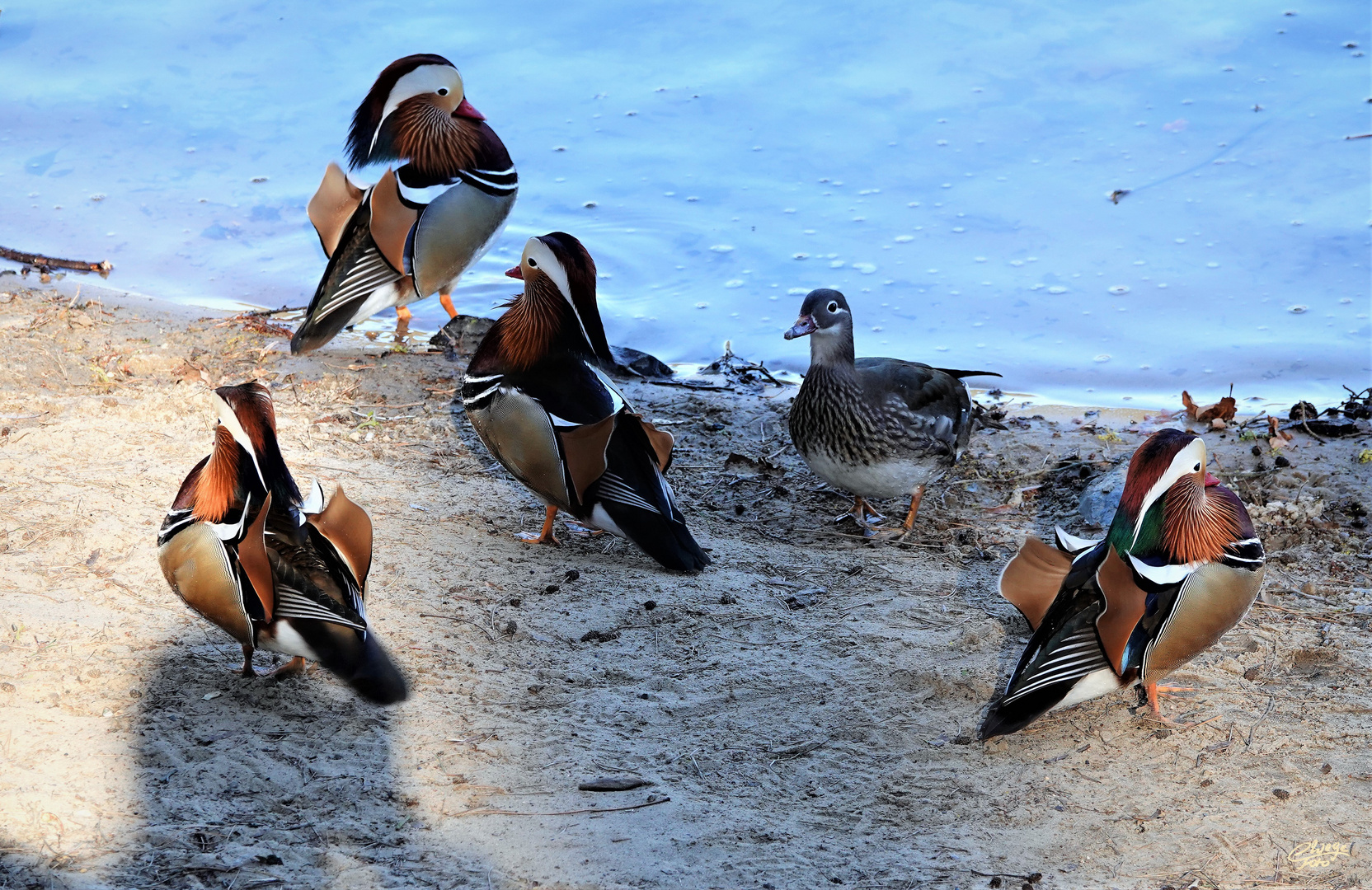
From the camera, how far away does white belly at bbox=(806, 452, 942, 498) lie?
175 inches

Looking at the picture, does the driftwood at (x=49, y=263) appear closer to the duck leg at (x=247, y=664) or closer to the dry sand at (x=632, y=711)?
the dry sand at (x=632, y=711)

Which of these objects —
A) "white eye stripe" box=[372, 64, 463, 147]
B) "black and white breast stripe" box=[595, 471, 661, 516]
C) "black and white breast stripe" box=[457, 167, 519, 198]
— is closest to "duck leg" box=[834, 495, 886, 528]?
"black and white breast stripe" box=[595, 471, 661, 516]

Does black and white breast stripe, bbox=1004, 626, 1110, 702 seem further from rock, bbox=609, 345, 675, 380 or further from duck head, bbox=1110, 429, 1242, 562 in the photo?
rock, bbox=609, 345, 675, 380

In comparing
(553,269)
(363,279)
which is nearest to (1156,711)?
(553,269)

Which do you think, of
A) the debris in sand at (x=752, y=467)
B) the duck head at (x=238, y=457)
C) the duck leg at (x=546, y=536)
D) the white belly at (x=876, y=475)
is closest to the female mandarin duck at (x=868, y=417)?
the white belly at (x=876, y=475)

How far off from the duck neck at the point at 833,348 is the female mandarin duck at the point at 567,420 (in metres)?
0.73

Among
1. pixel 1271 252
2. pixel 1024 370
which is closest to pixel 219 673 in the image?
pixel 1024 370

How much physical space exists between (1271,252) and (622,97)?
15.9ft

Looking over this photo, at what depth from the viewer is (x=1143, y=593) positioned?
123 inches

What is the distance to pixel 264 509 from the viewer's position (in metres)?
3.00

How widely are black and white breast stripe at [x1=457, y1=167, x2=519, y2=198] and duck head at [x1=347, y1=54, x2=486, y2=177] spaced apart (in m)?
0.06

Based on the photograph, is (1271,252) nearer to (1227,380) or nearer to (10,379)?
(1227,380)

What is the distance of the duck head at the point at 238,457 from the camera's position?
10.2 ft

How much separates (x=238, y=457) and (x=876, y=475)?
7.41 feet
